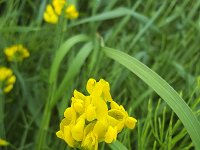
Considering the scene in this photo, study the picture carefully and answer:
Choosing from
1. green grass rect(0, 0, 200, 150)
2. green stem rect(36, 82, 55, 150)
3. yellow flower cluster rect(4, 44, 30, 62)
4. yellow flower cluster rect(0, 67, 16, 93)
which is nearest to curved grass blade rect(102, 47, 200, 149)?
green grass rect(0, 0, 200, 150)

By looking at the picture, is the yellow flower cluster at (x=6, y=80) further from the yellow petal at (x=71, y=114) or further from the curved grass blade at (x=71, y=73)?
the yellow petal at (x=71, y=114)

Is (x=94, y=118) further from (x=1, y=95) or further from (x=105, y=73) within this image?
(x=105, y=73)

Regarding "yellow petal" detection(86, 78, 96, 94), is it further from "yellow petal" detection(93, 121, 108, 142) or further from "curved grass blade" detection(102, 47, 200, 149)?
"curved grass blade" detection(102, 47, 200, 149)

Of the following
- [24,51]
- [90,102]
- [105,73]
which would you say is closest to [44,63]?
[24,51]

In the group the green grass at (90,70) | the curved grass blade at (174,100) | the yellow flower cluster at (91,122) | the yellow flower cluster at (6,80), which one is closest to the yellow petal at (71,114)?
the yellow flower cluster at (91,122)

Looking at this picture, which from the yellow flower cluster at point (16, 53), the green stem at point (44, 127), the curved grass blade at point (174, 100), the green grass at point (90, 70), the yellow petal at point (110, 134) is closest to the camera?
the yellow petal at point (110, 134)
